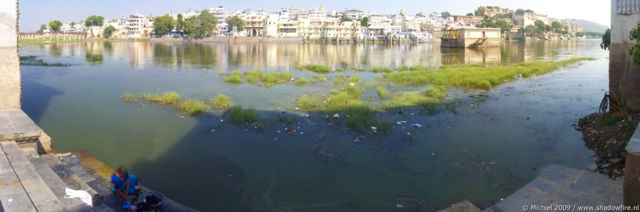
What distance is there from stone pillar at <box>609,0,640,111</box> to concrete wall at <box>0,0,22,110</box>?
11454mm

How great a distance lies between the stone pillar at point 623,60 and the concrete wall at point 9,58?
37.6 feet

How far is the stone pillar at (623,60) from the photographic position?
7887 mm

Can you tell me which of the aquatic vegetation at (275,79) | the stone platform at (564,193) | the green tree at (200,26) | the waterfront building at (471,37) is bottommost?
the stone platform at (564,193)

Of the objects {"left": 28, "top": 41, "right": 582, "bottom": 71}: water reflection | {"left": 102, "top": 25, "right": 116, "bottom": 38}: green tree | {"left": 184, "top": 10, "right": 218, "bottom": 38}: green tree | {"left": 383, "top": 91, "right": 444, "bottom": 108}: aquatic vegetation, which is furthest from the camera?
{"left": 102, "top": 25, "right": 116, "bottom": 38}: green tree

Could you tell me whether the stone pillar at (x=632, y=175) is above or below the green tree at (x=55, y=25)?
below

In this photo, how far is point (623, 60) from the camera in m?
8.61

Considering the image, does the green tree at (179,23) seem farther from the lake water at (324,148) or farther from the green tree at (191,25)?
the lake water at (324,148)

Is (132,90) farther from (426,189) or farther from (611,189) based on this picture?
(611,189)

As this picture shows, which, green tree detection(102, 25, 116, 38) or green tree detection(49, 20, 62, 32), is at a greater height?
green tree detection(49, 20, 62, 32)

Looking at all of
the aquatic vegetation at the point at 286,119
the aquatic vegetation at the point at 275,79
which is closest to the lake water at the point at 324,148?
the aquatic vegetation at the point at 286,119

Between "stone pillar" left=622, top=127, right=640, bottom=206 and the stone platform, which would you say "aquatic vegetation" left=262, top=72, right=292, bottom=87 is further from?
"stone pillar" left=622, top=127, right=640, bottom=206

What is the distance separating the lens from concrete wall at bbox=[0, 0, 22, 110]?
768cm

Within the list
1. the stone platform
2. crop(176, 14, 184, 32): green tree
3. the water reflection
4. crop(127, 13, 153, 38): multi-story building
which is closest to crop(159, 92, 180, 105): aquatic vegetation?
the stone platform

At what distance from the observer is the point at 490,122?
9.89 meters
